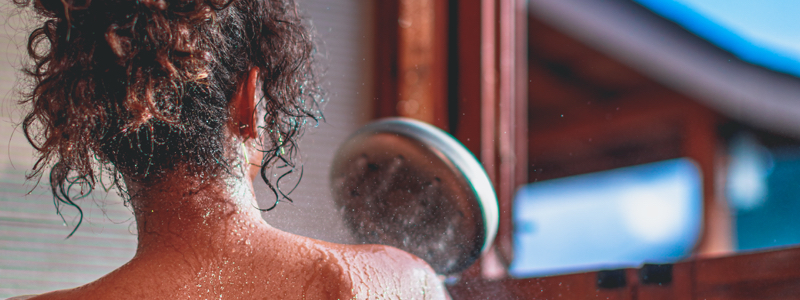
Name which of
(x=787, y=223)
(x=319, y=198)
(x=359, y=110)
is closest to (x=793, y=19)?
(x=787, y=223)

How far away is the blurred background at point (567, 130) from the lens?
0.93 metres

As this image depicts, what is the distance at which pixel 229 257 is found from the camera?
61 cm

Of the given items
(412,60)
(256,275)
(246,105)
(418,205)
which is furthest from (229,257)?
(412,60)

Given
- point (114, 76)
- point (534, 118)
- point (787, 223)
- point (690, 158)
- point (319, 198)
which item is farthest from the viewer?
point (534, 118)

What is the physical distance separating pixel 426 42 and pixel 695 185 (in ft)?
3.82

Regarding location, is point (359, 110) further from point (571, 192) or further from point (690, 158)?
point (690, 158)

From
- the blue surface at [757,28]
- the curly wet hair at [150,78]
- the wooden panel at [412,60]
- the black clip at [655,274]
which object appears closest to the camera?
the curly wet hair at [150,78]

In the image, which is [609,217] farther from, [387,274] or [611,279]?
[387,274]

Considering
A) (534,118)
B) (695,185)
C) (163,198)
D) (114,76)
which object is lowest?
(695,185)

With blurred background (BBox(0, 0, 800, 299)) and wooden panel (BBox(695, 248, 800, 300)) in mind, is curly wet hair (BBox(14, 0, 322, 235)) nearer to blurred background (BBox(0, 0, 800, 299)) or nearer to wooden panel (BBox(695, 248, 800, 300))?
blurred background (BBox(0, 0, 800, 299))

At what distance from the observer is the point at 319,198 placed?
1.02 metres

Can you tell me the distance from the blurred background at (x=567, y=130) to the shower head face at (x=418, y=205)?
6 centimetres

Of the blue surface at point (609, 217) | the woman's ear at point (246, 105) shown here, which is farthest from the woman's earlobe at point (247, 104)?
the blue surface at point (609, 217)

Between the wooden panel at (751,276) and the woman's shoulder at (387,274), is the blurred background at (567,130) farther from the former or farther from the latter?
the woman's shoulder at (387,274)
